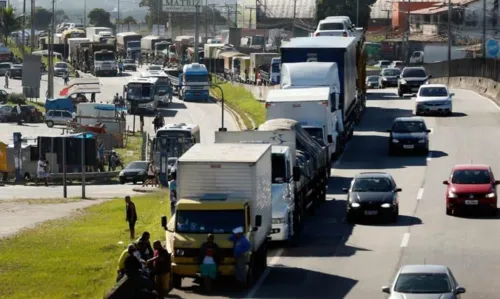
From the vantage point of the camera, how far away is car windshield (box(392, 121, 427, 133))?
2110 inches

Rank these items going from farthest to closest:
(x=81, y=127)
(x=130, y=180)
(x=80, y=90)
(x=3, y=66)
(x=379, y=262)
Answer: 1. (x=3, y=66)
2. (x=80, y=90)
3. (x=81, y=127)
4. (x=130, y=180)
5. (x=379, y=262)

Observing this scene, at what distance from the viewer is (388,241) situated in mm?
34938

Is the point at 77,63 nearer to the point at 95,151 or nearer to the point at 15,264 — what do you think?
the point at 95,151

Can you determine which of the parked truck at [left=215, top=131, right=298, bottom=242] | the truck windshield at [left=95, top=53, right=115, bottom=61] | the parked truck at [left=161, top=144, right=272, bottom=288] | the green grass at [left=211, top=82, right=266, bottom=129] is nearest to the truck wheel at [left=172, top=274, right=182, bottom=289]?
the parked truck at [left=161, top=144, right=272, bottom=288]

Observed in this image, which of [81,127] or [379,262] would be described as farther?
[81,127]

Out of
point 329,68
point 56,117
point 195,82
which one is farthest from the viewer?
point 195,82

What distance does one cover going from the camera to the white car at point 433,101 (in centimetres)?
6669

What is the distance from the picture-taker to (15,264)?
32031mm

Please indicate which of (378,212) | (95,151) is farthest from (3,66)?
(378,212)

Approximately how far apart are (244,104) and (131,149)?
753 inches

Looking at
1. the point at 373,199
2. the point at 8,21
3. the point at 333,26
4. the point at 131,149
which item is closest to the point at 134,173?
the point at 333,26

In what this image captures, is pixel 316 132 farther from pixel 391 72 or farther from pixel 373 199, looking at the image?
pixel 391 72

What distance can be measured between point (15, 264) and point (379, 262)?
30.0 feet

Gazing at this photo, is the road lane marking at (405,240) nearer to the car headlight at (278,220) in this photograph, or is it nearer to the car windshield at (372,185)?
the car windshield at (372,185)
